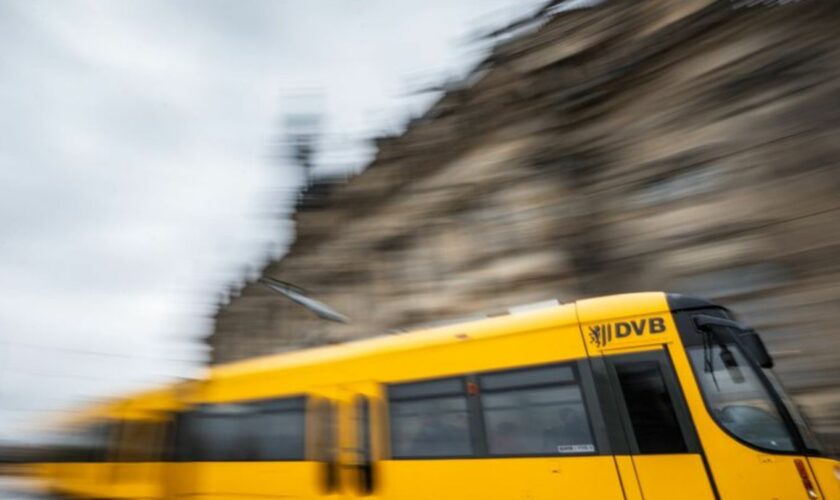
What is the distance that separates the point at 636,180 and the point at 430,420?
9.51 m

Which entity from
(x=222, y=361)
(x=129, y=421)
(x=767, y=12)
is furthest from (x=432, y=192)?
(x=222, y=361)

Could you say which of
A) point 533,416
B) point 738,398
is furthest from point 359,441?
point 738,398

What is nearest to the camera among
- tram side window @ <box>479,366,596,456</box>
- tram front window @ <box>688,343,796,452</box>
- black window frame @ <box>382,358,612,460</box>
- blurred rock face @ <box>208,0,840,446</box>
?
tram front window @ <box>688,343,796,452</box>

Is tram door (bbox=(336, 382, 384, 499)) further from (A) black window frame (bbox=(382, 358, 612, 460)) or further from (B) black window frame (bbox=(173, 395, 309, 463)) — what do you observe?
(B) black window frame (bbox=(173, 395, 309, 463))

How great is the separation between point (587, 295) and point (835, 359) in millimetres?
5495

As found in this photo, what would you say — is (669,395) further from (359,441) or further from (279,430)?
(279,430)

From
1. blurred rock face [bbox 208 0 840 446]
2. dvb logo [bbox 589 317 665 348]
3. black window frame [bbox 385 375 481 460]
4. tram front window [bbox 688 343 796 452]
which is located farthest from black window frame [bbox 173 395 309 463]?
blurred rock face [bbox 208 0 840 446]

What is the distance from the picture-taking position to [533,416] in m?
5.82

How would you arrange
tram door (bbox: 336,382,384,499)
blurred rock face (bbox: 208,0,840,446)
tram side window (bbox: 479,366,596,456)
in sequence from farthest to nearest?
blurred rock face (bbox: 208,0,840,446) < tram door (bbox: 336,382,384,499) < tram side window (bbox: 479,366,596,456)

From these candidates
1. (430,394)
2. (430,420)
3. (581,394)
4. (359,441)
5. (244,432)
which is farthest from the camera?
(244,432)

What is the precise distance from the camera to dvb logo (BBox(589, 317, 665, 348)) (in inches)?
215

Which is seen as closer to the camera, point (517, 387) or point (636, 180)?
point (517, 387)

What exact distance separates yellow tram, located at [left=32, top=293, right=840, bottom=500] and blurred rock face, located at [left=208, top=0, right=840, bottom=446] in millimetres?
5465

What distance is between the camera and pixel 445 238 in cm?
1930
